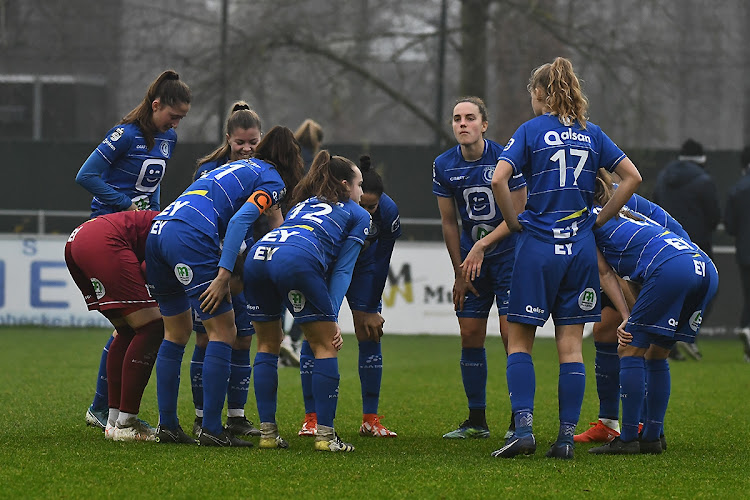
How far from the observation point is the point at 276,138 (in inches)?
247

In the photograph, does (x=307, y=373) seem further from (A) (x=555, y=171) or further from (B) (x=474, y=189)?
(A) (x=555, y=171)

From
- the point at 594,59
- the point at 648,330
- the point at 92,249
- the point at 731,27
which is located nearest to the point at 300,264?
the point at 92,249

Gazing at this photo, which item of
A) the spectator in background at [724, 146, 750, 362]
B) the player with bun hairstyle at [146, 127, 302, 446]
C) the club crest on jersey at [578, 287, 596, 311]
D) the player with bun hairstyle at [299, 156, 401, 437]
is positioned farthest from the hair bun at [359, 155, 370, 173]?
the spectator in background at [724, 146, 750, 362]

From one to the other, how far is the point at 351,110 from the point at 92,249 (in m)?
13.4

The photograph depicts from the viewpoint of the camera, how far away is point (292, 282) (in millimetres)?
5738

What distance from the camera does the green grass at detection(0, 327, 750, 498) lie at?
4.89 m

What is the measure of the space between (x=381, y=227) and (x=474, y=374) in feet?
3.61

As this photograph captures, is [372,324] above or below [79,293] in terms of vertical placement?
above

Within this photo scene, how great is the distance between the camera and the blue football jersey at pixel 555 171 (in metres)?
5.78

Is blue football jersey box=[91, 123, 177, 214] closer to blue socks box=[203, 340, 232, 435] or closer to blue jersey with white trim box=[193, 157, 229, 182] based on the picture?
blue jersey with white trim box=[193, 157, 229, 182]

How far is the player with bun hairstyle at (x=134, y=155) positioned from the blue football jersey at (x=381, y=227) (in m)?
1.35

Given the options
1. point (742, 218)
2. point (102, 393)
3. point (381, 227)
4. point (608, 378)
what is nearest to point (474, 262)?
point (381, 227)

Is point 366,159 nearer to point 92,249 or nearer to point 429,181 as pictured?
point 92,249

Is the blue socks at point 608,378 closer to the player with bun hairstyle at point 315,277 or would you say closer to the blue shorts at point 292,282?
the player with bun hairstyle at point 315,277
